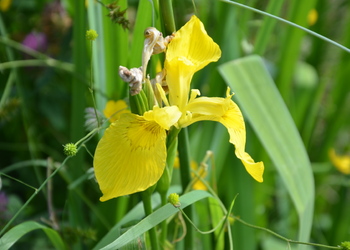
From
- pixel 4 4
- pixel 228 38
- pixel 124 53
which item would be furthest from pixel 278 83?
pixel 4 4

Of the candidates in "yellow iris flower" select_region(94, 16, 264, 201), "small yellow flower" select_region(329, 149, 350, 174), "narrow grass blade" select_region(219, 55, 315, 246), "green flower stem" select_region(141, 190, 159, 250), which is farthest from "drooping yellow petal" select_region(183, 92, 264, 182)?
"small yellow flower" select_region(329, 149, 350, 174)

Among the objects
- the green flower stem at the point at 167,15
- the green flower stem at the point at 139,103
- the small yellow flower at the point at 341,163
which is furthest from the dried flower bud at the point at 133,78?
the small yellow flower at the point at 341,163

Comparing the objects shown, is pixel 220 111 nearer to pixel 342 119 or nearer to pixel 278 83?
pixel 278 83

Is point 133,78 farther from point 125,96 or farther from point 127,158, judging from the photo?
point 125,96

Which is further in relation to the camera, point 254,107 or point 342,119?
point 342,119

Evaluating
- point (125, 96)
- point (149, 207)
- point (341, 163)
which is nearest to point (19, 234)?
point (149, 207)

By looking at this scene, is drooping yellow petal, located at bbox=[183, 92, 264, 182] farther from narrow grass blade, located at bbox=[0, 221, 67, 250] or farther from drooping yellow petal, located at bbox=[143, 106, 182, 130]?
narrow grass blade, located at bbox=[0, 221, 67, 250]

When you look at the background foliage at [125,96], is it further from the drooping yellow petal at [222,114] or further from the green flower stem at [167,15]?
the drooping yellow petal at [222,114]
